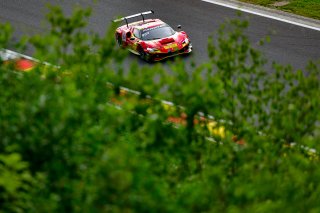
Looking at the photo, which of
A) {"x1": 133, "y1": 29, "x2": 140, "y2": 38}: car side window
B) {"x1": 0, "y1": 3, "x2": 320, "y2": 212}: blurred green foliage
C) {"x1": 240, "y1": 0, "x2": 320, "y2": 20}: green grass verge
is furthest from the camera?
{"x1": 240, "y1": 0, "x2": 320, "y2": 20}: green grass verge

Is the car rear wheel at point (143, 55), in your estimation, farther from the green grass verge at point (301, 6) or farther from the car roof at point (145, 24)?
the green grass verge at point (301, 6)

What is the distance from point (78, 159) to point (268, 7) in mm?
20985

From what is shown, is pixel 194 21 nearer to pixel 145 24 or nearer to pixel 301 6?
pixel 145 24

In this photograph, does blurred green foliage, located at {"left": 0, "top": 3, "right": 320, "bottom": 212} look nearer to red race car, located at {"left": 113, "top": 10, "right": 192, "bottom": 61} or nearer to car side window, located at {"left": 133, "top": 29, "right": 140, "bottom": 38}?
red race car, located at {"left": 113, "top": 10, "right": 192, "bottom": 61}

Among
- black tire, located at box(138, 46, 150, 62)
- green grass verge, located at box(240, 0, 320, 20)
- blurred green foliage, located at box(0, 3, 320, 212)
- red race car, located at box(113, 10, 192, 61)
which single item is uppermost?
blurred green foliage, located at box(0, 3, 320, 212)

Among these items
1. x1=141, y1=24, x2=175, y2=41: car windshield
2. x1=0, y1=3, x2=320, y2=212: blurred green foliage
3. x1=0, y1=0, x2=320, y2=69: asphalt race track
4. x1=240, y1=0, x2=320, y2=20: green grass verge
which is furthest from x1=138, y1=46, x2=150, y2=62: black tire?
x1=0, y1=3, x2=320, y2=212: blurred green foliage

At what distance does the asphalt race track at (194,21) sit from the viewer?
2544cm

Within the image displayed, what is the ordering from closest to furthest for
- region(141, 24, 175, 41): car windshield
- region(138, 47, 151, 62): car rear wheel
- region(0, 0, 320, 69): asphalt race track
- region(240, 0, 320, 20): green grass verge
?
region(138, 47, 151, 62): car rear wheel, region(141, 24, 175, 41): car windshield, region(0, 0, 320, 69): asphalt race track, region(240, 0, 320, 20): green grass verge

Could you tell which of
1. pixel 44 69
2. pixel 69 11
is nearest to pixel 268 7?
pixel 69 11

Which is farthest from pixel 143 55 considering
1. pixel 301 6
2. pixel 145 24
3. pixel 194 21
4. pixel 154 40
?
pixel 301 6

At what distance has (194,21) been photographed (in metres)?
28.1

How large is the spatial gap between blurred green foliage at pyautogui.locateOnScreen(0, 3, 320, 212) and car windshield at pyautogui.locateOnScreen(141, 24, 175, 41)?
40.9ft

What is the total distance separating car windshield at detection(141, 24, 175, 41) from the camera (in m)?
24.7

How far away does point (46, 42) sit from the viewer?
1134 centimetres
